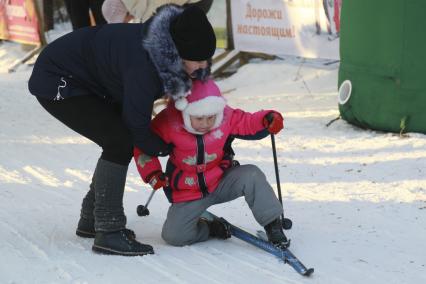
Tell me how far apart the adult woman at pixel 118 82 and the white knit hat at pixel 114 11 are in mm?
3716

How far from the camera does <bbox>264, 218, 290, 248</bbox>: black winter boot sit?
398 centimetres

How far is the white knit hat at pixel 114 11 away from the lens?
7.61m

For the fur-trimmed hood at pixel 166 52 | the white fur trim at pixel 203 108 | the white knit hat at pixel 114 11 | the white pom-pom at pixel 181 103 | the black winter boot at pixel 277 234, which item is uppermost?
the fur-trimmed hood at pixel 166 52

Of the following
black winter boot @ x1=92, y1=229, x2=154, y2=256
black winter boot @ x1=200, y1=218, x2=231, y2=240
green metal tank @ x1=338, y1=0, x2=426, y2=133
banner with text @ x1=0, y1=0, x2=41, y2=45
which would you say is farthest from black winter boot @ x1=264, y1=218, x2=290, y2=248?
banner with text @ x1=0, y1=0, x2=41, y2=45

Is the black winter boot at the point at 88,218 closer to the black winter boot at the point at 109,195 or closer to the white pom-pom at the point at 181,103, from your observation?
the black winter boot at the point at 109,195

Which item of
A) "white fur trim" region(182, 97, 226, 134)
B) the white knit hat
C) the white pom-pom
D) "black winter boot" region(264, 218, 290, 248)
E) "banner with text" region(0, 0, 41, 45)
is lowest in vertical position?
"banner with text" region(0, 0, 41, 45)

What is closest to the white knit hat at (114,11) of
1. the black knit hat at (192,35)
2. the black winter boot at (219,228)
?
the black winter boot at (219,228)

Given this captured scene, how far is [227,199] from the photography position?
164 inches

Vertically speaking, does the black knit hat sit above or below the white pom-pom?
above

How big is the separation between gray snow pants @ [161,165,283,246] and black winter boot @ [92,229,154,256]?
8.3 inches

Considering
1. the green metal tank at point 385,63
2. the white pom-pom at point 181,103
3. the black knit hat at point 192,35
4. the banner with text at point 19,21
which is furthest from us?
the banner with text at point 19,21

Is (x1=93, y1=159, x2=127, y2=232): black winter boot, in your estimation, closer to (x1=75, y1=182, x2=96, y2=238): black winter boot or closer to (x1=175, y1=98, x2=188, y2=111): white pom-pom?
(x1=75, y1=182, x2=96, y2=238): black winter boot

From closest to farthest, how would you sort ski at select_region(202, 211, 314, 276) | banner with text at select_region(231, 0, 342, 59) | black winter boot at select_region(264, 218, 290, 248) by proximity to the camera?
ski at select_region(202, 211, 314, 276) < black winter boot at select_region(264, 218, 290, 248) < banner with text at select_region(231, 0, 342, 59)

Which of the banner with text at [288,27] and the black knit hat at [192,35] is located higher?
the black knit hat at [192,35]
